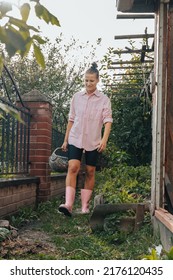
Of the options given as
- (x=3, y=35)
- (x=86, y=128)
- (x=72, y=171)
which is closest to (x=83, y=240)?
(x=72, y=171)

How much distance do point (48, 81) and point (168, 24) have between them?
10.2 meters

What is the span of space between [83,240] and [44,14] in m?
2.87

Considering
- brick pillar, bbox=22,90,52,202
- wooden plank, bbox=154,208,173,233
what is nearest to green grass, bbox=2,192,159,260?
wooden plank, bbox=154,208,173,233

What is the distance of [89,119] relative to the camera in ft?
14.0

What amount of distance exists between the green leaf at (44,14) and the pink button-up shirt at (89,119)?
3109 millimetres

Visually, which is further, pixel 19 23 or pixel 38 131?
pixel 38 131

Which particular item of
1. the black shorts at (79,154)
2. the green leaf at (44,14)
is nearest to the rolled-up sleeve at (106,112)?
the black shorts at (79,154)

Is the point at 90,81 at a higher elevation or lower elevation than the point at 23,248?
higher

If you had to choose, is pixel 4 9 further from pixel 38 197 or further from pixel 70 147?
pixel 38 197

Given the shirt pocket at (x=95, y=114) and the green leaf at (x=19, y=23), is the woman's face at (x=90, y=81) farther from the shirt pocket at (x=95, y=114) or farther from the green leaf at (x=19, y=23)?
the green leaf at (x=19, y=23)

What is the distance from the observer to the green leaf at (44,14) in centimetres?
110

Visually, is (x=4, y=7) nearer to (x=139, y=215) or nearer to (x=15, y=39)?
(x=15, y=39)

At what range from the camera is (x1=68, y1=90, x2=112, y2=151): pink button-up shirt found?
4.26 meters
